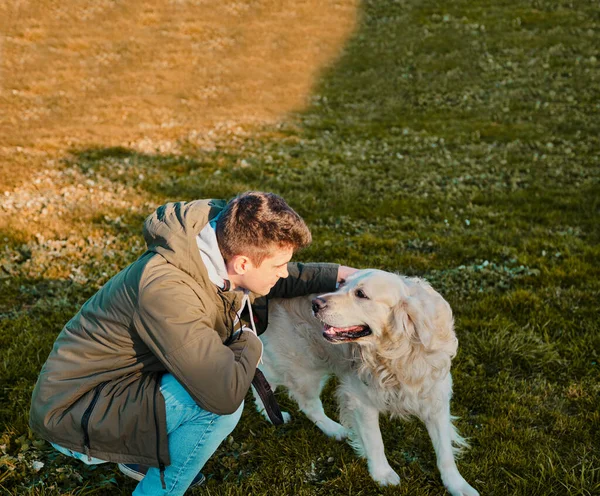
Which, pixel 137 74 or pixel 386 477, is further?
pixel 137 74

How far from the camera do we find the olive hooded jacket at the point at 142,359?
293 cm

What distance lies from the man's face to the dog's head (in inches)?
15.4

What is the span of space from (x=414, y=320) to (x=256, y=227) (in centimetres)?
117

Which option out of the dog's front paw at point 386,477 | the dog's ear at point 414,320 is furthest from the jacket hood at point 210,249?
the dog's front paw at point 386,477

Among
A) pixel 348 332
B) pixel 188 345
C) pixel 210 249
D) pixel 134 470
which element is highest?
pixel 210 249

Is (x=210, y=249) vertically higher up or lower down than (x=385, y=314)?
higher up

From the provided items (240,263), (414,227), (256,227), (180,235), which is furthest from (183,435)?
(414,227)

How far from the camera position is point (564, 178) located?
9898 mm

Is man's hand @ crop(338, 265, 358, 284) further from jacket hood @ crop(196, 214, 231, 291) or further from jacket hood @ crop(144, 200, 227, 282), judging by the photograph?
jacket hood @ crop(144, 200, 227, 282)

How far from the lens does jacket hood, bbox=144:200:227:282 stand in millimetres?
3064

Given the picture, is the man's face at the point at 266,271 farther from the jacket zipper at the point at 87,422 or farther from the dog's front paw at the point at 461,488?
the dog's front paw at the point at 461,488

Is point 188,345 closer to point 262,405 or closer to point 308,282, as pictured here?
point 308,282

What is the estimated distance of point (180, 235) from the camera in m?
3.07

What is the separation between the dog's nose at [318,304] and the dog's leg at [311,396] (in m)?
0.88
